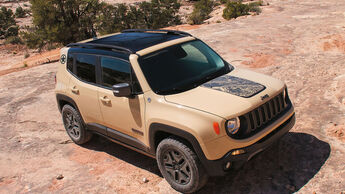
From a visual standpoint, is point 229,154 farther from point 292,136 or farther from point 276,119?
point 292,136

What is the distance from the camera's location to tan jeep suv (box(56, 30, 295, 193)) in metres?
3.94

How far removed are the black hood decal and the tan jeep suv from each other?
0.04 ft

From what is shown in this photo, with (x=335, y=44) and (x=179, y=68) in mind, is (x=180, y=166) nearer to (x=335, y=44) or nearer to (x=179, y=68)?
(x=179, y=68)

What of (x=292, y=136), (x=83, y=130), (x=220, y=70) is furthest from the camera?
(x=83, y=130)

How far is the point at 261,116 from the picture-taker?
4172mm

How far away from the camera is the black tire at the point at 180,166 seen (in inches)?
159

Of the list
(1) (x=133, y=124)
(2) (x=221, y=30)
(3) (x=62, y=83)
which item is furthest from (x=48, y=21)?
(1) (x=133, y=124)

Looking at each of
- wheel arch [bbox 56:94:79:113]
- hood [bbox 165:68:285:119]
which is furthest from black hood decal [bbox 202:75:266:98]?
wheel arch [bbox 56:94:79:113]

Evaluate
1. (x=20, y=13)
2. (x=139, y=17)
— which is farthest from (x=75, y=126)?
(x=20, y=13)

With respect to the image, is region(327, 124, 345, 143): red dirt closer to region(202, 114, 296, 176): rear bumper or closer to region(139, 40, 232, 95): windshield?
region(202, 114, 296, 176): rear bumper

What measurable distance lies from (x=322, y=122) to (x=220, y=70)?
2042 mm

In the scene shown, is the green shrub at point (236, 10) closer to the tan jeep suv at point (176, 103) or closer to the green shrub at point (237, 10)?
the green shrub at point (237, 10)

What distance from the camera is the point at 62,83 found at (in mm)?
6047

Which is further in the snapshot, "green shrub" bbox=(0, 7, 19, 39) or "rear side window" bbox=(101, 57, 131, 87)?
"green shrub" bbox=(0, 7, 19, 39)
